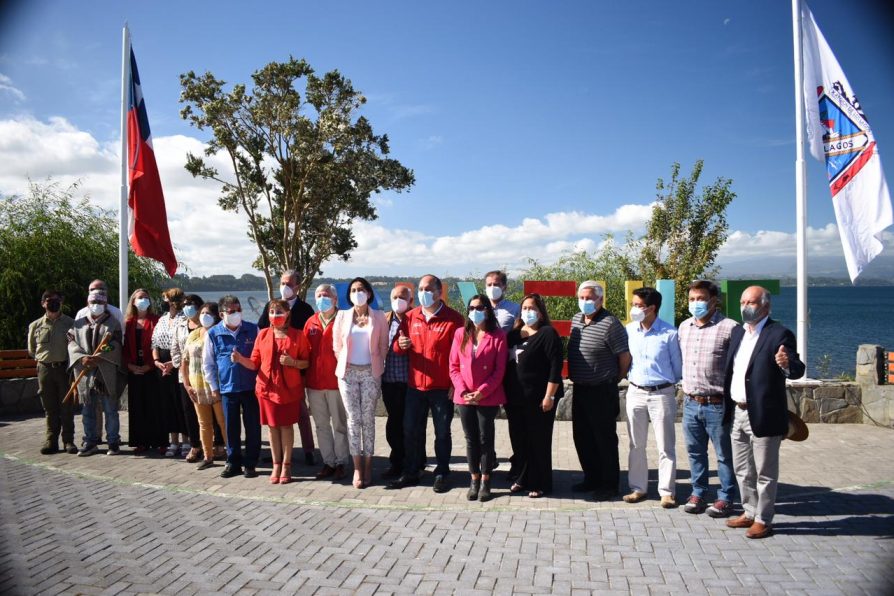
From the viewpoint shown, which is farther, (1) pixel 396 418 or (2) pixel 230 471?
(2) pixel 230 471

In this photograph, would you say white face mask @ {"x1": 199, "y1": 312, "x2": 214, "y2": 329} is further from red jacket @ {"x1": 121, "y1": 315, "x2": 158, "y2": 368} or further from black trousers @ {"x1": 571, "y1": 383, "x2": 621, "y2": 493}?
black trousers @ {"x1": 571, "y1": 383, "x2": 621, "y2": 493}

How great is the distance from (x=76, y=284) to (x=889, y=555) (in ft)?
48.1

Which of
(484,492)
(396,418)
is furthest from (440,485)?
(396,418)

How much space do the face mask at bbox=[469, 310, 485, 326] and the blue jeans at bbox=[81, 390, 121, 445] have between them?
16.2 ft

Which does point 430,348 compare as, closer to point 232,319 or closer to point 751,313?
point 232,319

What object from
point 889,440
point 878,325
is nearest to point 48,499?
point 889,440

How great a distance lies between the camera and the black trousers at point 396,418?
6496 mm

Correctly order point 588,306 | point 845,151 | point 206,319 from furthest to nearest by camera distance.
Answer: point 845,151 → point 206,319 → point 588,306

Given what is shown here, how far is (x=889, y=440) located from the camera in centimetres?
793

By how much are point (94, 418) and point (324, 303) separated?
12.3 feet

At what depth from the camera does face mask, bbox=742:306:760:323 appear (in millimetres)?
4934

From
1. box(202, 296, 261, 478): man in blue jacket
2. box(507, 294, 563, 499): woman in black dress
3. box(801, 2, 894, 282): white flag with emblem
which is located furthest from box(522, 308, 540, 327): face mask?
box(801, 2, 894, 282): white flag with emblem

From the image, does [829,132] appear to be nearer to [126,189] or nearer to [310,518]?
[310,518]

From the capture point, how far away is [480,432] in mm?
5934
